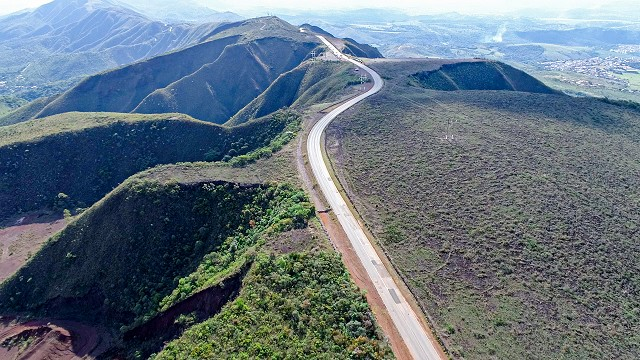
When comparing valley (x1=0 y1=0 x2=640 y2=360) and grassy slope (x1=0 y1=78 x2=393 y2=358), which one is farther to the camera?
valley (x1=0 y1=0 x2=640 y2=360)

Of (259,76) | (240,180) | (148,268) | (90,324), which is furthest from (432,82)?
(90,324)

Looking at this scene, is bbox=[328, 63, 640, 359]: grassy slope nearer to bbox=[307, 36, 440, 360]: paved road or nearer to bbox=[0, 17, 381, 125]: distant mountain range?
bbox=[307, 36, 440, 360]: paved road

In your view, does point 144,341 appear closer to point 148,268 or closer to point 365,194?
point 148,268

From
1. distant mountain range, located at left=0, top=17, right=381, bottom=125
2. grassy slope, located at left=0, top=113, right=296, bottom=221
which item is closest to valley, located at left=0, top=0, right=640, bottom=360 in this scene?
grassy slope, located at left=0, top=113, right=296, bottom=221

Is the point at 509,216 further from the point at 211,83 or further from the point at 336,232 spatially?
the point at 211,83

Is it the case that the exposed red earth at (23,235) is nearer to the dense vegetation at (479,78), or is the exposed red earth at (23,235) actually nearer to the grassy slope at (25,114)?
the grassy slope at (25,114)

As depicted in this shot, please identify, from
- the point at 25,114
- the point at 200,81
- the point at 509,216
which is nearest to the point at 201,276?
the point at 509,216

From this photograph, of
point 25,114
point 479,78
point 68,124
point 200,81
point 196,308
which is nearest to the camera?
point 196,308

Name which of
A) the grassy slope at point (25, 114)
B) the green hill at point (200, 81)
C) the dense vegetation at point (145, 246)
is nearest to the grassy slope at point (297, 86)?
the green hill at point (200, 81)
